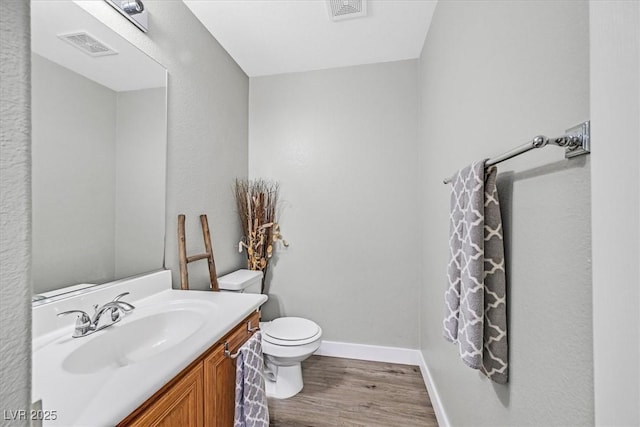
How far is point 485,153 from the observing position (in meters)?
1.05

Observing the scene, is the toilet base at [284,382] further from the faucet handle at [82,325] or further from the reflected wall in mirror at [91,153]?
the faucet handle at [82,325]

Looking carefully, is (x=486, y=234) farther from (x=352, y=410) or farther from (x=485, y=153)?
(x=352, y=410)

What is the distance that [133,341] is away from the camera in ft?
3.75

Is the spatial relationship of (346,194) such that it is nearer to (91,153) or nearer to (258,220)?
(258,220)

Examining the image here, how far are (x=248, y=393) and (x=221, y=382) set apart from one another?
0.15 meters

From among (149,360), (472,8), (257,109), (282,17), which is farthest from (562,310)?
(257,109)

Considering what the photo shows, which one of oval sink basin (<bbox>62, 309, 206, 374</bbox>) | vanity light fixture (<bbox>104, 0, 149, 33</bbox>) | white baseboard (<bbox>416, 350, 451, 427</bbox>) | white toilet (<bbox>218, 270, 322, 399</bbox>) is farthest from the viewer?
white toilet (<bbox>218, 270, 322, 399</bbox>)

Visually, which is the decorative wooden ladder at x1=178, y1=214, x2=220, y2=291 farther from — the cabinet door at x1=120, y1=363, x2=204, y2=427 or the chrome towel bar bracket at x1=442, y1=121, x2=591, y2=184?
the chrome towel bar bracket at x1=442, y1=121, x2=591, y2=184

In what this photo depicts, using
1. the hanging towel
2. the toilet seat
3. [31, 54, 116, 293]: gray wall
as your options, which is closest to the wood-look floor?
the toilet seat

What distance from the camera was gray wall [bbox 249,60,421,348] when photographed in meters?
2.36

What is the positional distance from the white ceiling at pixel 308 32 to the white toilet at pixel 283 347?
174 cm

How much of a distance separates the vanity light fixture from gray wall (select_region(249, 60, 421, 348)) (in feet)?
4.08

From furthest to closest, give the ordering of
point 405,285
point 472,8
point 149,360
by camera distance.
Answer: point 405,285, point 472,8, point 149,360

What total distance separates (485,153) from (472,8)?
0.62 m
